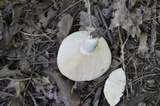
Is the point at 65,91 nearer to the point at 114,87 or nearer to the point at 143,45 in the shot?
the point at 114,87

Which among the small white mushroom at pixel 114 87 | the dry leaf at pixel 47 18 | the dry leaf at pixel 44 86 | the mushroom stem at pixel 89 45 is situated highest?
the dry leaf at pixel 47 18

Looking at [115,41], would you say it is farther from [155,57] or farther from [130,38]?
[155,57]

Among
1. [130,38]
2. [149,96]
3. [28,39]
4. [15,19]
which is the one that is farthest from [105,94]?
[15,19]

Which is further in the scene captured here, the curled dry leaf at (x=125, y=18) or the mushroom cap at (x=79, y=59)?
the curled dry leaf at (x=125, y=18)

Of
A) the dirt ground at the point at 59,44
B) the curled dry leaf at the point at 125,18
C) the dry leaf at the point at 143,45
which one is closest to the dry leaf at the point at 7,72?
the dirt ground at the point at 59,44

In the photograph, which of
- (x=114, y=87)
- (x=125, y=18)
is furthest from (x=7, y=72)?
(x=125, y=18)

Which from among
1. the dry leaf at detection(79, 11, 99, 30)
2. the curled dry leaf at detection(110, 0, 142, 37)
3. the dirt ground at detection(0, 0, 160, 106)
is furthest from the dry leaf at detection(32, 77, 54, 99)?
the curled dry leaf at detection(110, 0, 142, 37)

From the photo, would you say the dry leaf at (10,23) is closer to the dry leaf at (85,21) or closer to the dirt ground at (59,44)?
the dirt ground at (59,44)
